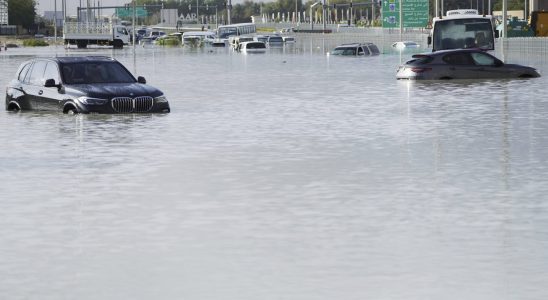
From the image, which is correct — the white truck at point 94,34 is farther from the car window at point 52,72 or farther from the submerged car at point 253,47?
the car window at point 52,72

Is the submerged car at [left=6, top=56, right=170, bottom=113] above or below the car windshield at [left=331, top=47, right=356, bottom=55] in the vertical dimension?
below

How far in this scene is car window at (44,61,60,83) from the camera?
27.7 meters

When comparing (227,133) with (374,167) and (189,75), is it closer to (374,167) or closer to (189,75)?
(374,167)

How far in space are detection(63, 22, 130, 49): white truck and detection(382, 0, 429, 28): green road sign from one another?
109 ft

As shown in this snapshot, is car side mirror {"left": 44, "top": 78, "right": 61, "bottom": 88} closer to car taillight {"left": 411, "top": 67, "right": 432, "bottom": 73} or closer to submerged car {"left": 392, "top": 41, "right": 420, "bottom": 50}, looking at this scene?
car taillight {"left": 411, "top": 67, "right": 432, "bottom": 73}

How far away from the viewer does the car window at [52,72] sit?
2767 cm

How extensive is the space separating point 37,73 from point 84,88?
1819 millimetres

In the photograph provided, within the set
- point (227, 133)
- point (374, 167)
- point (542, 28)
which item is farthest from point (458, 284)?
point (542, 28)

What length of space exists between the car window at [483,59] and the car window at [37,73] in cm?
1912

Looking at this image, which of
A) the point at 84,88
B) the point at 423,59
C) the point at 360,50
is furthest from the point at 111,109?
the point at 360,50

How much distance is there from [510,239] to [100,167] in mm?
7774

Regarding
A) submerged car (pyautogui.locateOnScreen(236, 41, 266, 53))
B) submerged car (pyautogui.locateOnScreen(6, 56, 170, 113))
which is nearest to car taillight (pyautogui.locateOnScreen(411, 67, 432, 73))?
submerged car (pyautogui.locateOnScreen(6, 56, 170, 113))

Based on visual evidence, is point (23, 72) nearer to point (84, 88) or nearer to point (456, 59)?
point (84, 88)

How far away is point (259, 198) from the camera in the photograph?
14016mm
